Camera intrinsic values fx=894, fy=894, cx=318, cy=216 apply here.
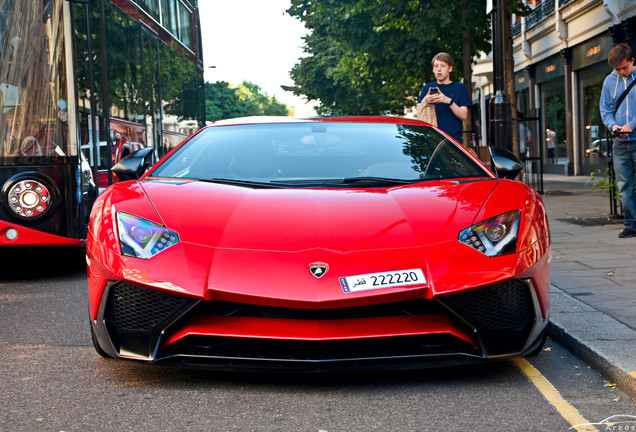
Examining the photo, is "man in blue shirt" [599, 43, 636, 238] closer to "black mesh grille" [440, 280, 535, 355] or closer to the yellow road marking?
the yellow road marking

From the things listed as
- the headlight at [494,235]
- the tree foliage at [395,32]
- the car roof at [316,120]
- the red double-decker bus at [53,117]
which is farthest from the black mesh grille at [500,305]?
the tree foliage at [395,32]

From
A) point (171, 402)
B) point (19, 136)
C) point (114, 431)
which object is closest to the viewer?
point (114, 431)

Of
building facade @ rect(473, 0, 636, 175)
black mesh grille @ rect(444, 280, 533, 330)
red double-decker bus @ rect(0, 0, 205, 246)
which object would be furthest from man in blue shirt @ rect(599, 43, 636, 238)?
building facade @ rect(473, 0, 636, 175)

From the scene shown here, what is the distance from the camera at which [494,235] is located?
3.94 m

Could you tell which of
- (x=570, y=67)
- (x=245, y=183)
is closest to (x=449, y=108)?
(x=245, y=183)

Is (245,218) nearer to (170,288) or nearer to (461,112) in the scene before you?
(170,288)

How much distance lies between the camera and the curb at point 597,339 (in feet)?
12.8

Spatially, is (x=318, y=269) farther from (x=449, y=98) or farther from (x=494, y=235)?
(x=449, y=98)

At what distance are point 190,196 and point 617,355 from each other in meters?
2.13

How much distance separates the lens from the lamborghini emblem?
3668 millimetres

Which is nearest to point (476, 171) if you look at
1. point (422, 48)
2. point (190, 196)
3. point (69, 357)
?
point (190, 196)

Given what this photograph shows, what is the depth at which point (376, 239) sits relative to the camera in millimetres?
3832

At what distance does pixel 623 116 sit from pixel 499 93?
3449 mm

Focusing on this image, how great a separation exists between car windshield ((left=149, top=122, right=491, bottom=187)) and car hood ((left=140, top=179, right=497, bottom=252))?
11.7 inches
